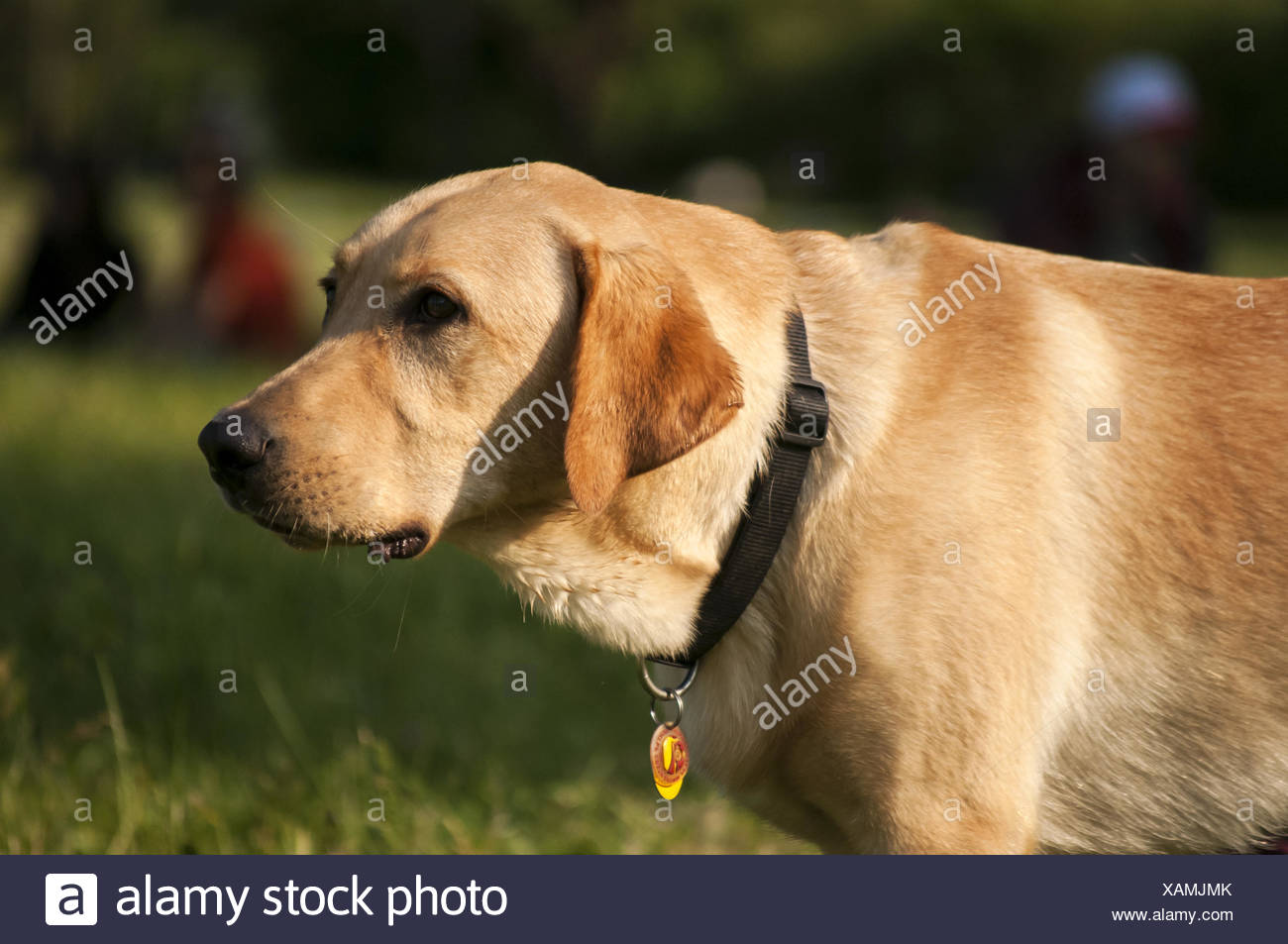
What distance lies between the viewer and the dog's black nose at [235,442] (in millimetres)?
2596

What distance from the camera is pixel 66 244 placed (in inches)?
445

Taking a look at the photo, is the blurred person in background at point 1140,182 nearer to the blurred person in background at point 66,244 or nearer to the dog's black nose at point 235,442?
the dog's black nose at point 235,442

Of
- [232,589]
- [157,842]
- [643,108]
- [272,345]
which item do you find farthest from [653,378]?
[643,108]

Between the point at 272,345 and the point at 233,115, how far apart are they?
213 cm

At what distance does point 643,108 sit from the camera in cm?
2375

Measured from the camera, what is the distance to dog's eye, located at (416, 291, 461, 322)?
2.74 meters

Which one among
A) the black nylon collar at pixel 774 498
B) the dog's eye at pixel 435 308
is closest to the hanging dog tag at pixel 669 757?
the black nylon collar at pixel 774 498

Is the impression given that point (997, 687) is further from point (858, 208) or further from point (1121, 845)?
point (858, 208)

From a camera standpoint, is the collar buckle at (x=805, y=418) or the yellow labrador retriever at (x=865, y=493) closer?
the yellow labrador retriever at (x=865, y=493)

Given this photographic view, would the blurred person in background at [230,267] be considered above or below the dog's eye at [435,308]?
above

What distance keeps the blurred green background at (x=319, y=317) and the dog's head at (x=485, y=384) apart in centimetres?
78

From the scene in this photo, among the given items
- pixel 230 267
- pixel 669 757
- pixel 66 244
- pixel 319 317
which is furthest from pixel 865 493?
pixel 319 317

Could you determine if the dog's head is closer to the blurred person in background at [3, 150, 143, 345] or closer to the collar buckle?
the collar buckle

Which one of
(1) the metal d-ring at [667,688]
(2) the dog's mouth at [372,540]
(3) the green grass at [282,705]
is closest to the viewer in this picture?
(2) the dog's mouth at [372,540]
